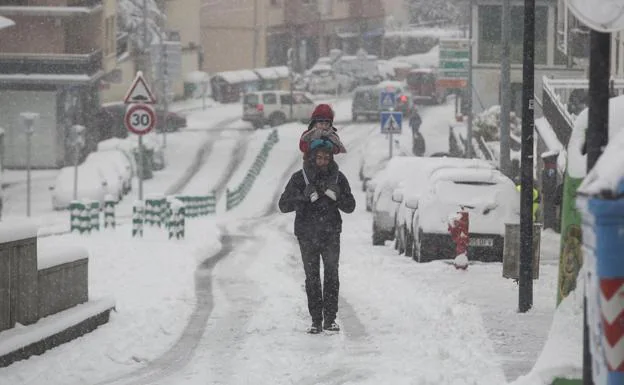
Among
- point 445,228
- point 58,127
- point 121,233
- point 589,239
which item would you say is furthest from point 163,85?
point 589,239

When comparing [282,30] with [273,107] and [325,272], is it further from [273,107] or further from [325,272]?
[325,272]

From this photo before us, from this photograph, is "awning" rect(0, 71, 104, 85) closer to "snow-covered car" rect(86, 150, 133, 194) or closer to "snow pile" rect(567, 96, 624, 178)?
"snow-covered car" rect(86, 150, 133, 194)

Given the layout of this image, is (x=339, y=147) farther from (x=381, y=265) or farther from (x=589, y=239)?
(x=381, y=265)

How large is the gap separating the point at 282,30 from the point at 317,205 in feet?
282

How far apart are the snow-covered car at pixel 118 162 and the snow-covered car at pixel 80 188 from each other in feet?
8.54

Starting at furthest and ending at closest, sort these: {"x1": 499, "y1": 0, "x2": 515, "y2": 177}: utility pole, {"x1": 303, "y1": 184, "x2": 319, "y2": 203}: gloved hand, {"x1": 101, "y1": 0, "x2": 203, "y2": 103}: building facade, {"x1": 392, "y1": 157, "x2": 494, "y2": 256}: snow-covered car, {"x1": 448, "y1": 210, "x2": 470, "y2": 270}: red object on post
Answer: {"x1": 101, "y1": 0, "x2": 203, "y2": 103}: building facade < {"x1": 499, "y1": 0, "x2": 515, "y2": 177}: utility pole < {"x1": 392, "y1": 157, "x2": 494, "y2": 256}: snow-covered car < {"x1": 448, "y1": 210, "x2": 470, "y2": 270}: red object on post < {"x1": 303, "y1": 184, "x2": 319, "y2": 203}: gloved hand

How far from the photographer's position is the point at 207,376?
390 inches

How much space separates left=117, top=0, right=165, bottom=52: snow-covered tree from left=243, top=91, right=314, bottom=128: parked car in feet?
26.6

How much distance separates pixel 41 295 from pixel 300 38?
89.4 meters

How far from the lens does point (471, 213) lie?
20969 millimetres

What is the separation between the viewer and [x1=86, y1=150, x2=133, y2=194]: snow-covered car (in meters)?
48.6

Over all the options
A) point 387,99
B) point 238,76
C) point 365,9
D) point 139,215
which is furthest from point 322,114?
point 365,9

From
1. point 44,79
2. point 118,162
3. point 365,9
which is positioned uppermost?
point 365,9

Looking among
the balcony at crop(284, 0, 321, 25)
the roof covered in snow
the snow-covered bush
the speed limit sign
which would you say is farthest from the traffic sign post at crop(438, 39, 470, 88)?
the balcony at crop(284, 0, 321, 25)
